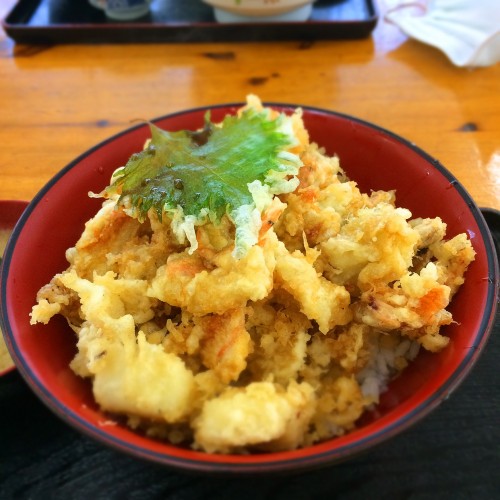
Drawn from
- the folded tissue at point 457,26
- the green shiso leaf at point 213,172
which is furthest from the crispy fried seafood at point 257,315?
the folded tissue at point 457,26

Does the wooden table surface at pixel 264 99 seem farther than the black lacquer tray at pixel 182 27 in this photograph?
No

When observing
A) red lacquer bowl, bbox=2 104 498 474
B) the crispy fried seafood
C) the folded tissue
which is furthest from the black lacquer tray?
the crispy fried seafood

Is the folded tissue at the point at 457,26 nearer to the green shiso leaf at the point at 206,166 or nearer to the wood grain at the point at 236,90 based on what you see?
the wood grain at the point at 236,90

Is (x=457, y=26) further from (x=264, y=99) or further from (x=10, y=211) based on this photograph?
(x=10, y=211)

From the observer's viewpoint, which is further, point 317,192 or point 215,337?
point 317,192

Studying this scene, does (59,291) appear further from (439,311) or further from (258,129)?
(439,311)

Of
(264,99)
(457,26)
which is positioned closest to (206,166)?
(264,99)

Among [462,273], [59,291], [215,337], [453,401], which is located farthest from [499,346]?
[59,291]

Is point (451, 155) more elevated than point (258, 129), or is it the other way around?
point (258, 129)

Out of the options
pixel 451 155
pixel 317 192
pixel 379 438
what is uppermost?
pixel 317 192
